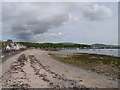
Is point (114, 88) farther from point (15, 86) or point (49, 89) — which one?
point (15, 86)

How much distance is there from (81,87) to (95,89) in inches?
55.1

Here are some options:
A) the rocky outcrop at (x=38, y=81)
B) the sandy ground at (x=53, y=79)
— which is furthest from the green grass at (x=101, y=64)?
the rocky outcrop at (x=38, y=81)

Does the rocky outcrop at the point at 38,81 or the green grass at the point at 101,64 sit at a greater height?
the rocky outcrop at the point at 38,81

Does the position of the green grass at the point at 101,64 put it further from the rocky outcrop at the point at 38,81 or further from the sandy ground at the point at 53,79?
the rocky outcrop at the point at 38,81

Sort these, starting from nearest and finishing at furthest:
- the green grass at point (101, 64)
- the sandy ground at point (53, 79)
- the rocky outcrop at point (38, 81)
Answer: the rocky outcrop at point (38, 81) → the sandy ground at point (53, 79) → the green grass at point (101, 64)

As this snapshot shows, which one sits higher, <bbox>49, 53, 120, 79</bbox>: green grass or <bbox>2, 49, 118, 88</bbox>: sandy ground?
<bbox>2, 49, 118, 88</bbox>: sandy ground

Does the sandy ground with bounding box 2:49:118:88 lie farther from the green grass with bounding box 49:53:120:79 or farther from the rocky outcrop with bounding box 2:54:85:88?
the green grass with bounding box 49:53:120:79

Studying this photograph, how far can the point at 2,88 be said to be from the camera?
13859 mm

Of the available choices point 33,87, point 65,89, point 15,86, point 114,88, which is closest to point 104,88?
point 114,88

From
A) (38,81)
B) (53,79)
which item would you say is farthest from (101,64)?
(38,81)

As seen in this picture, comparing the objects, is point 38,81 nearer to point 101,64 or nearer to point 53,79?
point 53,79

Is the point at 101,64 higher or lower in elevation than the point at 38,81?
lower

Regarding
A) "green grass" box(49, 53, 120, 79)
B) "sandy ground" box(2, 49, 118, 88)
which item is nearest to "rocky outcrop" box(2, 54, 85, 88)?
"sandy ground" box(2, 49, 118, 88)

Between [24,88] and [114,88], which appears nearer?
[24,88]
